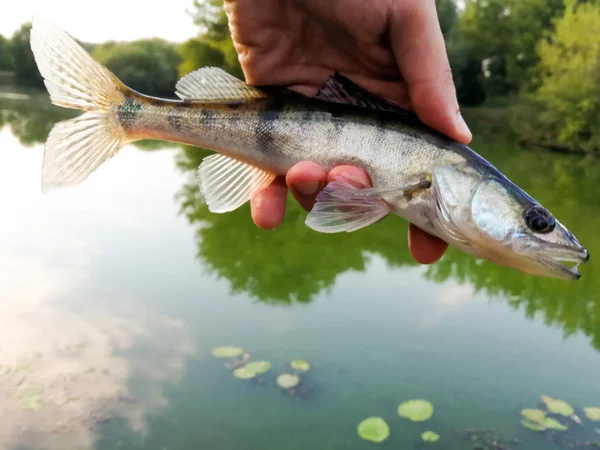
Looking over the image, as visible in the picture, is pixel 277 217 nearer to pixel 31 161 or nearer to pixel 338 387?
pixel 338 387

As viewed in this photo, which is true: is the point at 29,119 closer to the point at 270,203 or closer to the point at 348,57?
the point at 348,57

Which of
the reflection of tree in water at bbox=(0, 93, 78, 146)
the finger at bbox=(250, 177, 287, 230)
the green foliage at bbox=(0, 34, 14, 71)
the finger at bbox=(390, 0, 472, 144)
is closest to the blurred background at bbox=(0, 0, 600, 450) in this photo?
the finger at bbox=(250, 177, 287, 230)

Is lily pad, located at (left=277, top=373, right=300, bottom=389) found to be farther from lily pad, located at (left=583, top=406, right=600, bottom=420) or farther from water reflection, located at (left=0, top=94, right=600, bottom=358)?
lily pad, located at (left=583, top=406, right=600, bottom=420)

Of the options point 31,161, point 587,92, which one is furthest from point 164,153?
point 587,92

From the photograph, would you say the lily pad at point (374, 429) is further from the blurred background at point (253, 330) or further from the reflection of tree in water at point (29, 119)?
the reflection of tree in water at point (29, 119)

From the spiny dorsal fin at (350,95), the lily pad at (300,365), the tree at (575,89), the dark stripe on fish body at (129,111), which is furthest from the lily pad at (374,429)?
the tree at (575,89)
